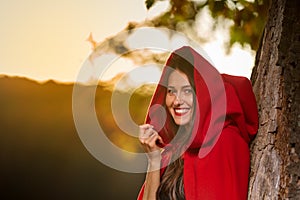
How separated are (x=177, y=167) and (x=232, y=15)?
24.8 inches

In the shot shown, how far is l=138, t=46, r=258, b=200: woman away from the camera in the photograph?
1529mm

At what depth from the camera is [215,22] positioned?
2113 millimetres

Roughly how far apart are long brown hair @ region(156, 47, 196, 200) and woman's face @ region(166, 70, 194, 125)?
2cm

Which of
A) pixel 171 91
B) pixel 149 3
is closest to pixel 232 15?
pixel 149 3

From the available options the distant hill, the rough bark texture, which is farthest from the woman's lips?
the distant hill

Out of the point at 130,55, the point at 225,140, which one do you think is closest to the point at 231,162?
the point at 225,140

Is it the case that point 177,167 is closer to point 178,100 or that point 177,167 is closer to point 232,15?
point 178,100

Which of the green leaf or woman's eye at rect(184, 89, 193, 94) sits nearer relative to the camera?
woman's eye at rect(184, 89, 193, 94)

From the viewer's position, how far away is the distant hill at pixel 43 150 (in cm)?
371

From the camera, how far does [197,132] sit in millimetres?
1587

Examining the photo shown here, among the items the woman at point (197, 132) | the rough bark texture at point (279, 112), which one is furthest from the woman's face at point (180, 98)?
the rough bark texture at point (279, 112)

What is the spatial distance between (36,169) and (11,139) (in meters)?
0.26

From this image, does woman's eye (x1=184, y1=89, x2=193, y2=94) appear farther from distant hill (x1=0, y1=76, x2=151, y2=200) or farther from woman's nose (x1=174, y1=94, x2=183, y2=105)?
distant hill (x1=0, y1=76, x2=151, y2=200)

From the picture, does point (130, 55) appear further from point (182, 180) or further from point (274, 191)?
point (274, 191)
